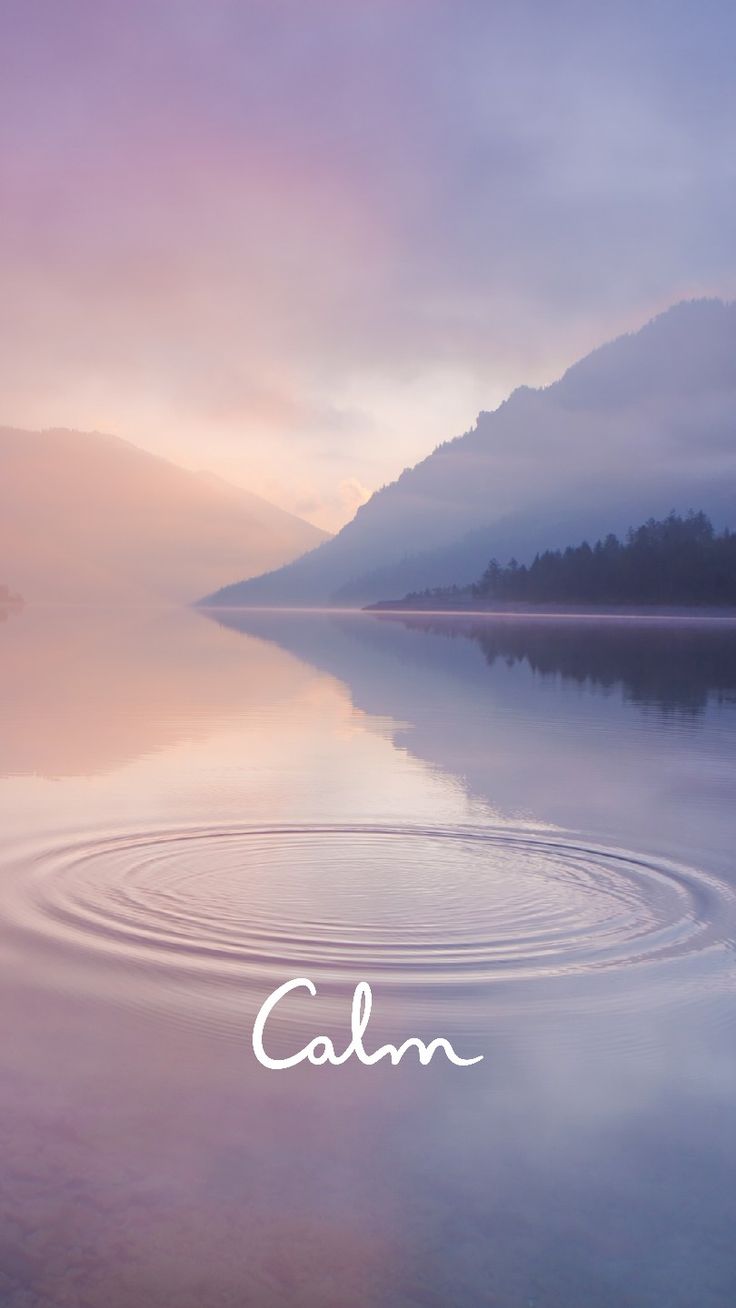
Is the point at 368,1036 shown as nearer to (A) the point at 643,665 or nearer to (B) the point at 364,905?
(B) the point at 364,905

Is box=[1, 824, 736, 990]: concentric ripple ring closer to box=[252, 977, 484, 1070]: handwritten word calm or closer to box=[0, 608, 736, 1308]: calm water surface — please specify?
box=[0, 608, 736, 1308]: calm water surface

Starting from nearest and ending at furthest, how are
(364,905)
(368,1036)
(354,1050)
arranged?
1. (354,1050)
2. (368,1036)
3. (364,905)

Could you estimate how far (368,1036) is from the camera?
7742 mm

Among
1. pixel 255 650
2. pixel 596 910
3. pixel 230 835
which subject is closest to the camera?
pixel 596 910

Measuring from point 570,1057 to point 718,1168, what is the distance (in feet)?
4.85

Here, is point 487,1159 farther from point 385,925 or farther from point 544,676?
point 544,676

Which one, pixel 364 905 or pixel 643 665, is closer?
pixel 364 905

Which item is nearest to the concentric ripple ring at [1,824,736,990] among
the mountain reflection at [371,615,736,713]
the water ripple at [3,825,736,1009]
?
the water ripple at [3,825,736,1009]

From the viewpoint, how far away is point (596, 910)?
10992mm

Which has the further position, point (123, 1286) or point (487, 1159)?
point (487, 1159)

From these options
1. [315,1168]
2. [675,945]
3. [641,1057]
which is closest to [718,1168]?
[641,1057]

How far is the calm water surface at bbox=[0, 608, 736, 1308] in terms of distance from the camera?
527 centimetres

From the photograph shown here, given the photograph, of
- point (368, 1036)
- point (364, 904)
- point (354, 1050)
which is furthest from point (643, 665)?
point (354, 1050)

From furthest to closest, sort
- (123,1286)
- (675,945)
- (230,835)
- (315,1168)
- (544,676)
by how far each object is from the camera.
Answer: (544,676)
(230,835)
(675,945)
(315,1168)
(123,1286)
